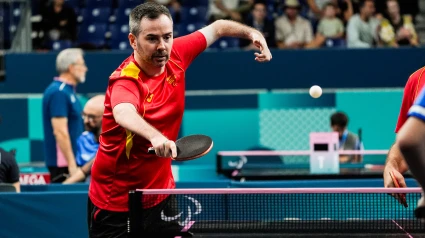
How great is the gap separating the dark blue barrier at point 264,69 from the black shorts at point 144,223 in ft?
23.8

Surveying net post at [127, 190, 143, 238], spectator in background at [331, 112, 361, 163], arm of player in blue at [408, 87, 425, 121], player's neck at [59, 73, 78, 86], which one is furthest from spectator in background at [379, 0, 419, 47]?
arm of player in blue at [408, 87, 425, 121]

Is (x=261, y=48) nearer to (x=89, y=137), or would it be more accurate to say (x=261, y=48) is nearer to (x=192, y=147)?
(x=192, y=147)

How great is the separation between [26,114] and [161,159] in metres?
7.45

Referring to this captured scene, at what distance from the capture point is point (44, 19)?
13039mm

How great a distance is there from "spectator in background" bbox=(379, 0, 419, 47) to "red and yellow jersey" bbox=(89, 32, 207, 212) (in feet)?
28.6

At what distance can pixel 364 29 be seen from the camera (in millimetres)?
12453

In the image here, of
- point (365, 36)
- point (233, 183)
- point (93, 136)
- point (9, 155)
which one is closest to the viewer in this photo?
point (9, 155)

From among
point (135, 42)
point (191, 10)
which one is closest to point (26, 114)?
point (191, 10)

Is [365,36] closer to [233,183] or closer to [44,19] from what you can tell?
[44,19]

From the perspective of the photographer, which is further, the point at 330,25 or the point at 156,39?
the point at 330,25

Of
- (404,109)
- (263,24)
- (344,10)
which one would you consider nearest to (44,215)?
(404,109)

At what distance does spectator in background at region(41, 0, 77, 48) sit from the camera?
1286 centimetres

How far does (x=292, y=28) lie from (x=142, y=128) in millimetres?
9417

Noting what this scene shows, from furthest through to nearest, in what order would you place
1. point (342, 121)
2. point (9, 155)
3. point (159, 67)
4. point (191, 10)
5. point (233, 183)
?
point (191, 10), point (342, 121), point (233, 183), point (9, 155), point (159, 67)
